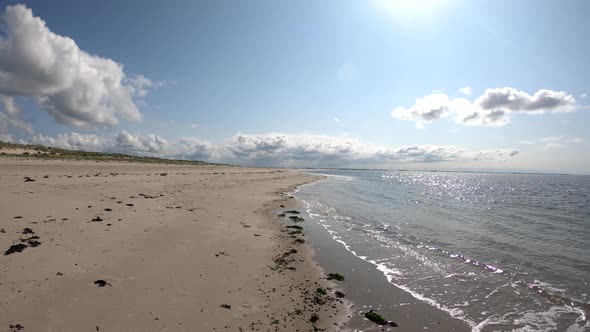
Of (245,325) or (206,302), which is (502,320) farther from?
(206,302)

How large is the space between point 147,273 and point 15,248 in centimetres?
394

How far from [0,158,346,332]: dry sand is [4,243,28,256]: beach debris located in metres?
0.13

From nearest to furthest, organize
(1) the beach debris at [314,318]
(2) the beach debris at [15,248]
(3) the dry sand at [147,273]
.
Answer: 1. (3) the dry sand at [147,273]
2. (1) the beach debris at [314,318]
3. (2) the beach debris at [15,248]

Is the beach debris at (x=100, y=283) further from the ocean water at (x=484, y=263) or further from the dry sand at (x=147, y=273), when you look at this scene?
the ocean water at (x=484, y=263)

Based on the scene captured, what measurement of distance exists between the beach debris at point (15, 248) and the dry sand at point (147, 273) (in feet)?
0.42

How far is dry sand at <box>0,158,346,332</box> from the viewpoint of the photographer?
609 centimetres

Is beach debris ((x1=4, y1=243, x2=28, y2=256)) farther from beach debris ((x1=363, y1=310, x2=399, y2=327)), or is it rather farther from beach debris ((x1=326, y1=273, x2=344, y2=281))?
beach debris ((x1=363, y1=310, x2=399, y2=327))

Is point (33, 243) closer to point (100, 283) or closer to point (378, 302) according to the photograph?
point (100, 283)

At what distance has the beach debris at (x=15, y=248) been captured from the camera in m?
8.47

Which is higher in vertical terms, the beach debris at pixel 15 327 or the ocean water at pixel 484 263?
the beach debris at pixel 15 327

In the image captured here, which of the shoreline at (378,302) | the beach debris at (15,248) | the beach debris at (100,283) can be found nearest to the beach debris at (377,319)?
the shoreline at (378,302)

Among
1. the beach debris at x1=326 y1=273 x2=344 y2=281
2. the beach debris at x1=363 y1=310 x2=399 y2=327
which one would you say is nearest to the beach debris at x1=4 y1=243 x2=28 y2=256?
the beach debris at x1=326 y1=273 x2=344 y2=281

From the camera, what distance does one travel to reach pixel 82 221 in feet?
40.9

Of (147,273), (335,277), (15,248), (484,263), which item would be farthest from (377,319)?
(15,248)
